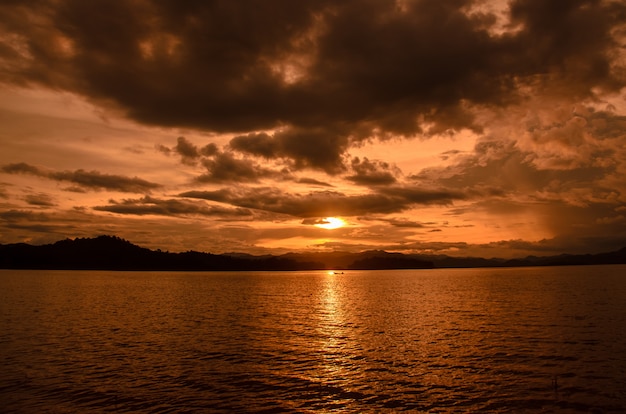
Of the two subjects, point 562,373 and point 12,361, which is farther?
point 12,361

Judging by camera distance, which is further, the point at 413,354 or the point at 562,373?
the point at 413,354

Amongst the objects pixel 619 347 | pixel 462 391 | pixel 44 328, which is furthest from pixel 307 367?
pixel 44 328

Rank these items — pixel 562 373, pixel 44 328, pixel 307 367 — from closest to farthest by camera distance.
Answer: pixel 562 373, pixel 307 367, pixel 44 328

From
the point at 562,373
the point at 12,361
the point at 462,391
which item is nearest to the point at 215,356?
the point at 12,361

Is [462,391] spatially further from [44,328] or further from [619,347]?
[44,328]

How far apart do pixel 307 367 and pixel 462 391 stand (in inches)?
590

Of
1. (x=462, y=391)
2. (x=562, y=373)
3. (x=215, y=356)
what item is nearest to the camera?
(x=462, y=391)

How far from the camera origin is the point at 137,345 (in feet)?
172

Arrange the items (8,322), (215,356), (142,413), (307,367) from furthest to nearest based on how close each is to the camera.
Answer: (8,322) < (215,356) < (307,367) < (142,413)

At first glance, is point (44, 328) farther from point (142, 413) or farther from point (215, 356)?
point (142, 413)

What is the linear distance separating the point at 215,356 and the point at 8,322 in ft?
152

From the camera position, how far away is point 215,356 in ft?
153

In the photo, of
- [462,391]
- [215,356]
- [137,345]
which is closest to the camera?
[462,391]

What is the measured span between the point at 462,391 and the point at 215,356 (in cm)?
2637
